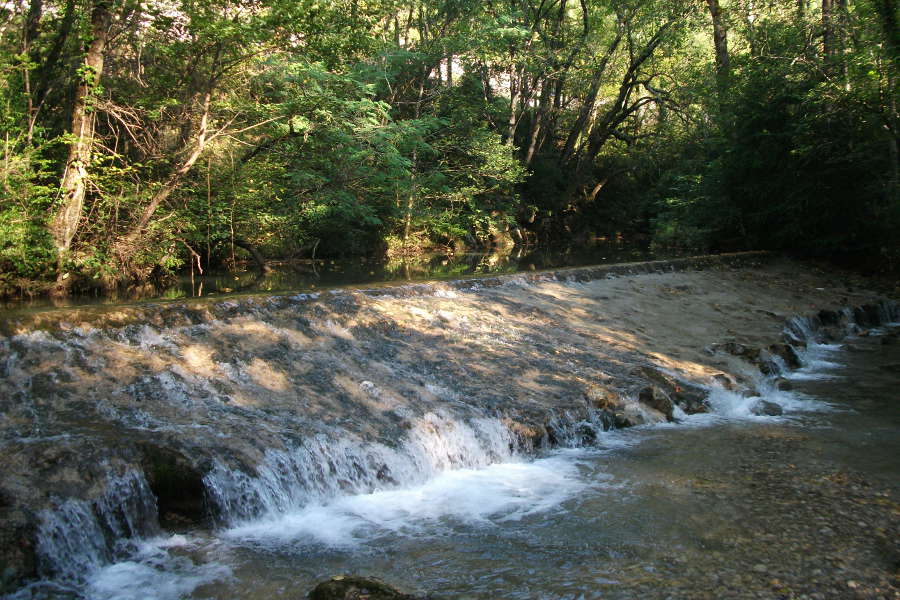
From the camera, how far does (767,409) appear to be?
798 cm

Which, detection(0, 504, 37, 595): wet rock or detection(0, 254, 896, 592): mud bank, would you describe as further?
detection(0, 254, 896, 592): mud bank

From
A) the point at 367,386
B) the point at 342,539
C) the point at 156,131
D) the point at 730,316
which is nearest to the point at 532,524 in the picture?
the point at 342,539

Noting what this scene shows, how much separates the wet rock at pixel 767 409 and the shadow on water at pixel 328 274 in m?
5.77

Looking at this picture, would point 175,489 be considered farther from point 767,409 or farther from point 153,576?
point 767,409

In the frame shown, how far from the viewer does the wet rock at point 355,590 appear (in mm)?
3822

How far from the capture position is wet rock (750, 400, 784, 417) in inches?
312

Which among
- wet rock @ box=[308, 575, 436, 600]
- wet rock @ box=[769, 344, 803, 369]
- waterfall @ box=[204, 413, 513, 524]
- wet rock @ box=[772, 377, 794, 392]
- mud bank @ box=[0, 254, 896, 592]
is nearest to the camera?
wet rock @ box=[308, 575, 436, 600]

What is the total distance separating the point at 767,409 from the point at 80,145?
11053mm

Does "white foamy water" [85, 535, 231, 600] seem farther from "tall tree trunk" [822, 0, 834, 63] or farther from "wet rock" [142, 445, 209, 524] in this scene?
"tall tree trunk" [822, 0, 834, 63]

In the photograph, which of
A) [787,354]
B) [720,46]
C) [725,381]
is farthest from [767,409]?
[720,46]

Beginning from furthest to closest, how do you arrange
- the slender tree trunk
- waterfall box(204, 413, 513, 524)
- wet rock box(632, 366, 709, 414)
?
1. the slender tree trunk
2. wet rock box(632, 366, 709, 414)
3. waterfall box(204, 413, 513, 524)

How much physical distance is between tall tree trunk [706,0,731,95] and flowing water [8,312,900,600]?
14.9 m

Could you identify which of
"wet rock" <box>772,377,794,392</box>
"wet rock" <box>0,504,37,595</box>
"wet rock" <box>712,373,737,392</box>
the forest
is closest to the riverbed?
"wet rock" <box>0,504,37,595</box>

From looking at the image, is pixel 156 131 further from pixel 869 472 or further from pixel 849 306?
pixel 849 306
